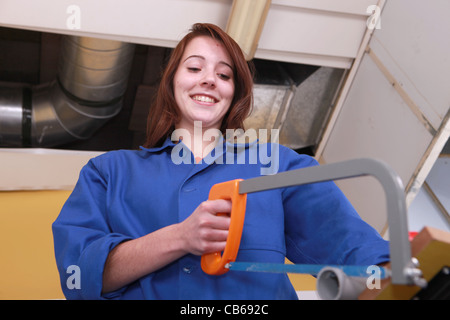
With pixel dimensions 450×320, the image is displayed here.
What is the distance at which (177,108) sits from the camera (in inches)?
52.2

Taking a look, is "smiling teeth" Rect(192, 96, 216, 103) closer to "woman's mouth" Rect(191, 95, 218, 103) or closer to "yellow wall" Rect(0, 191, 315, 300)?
"woman's mouth" Rect(191, 95, 218, 103)

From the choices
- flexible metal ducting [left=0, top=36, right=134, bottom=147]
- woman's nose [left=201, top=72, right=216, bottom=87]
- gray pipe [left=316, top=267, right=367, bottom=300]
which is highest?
flexible metal ducting [left=0, top=36, right=134, bottom=147]

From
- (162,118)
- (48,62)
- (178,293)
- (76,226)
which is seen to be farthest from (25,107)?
(178,293)

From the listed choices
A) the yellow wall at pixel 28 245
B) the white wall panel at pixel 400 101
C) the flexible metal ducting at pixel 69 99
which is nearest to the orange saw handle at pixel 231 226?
the yellow wall at pixel 28 245

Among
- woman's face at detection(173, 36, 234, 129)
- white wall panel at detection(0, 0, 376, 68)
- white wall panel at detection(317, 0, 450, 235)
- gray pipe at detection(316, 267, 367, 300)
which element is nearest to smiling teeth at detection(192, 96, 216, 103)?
woman's face at detection(173, 36, 234, 129)

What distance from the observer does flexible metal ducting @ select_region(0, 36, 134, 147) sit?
2123 millimetres

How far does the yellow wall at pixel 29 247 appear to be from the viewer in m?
1.77

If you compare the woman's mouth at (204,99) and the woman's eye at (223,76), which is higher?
the woman's eye at (223,76)

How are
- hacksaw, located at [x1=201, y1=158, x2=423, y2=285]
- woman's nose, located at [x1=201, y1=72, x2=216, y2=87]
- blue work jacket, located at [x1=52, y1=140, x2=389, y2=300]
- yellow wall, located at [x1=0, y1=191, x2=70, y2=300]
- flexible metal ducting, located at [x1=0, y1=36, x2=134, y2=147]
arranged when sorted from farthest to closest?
flexible metal ducting, located at [x1=0, y1=36, x2=134, y2=147], yellow wall, located at [x1=0, y1=191, x2=70, y2=300], woman's nose, located at [x1=201, y1=72, x2=216, y2=87], blue work jacket, located at [x1=52, y1=140, x2=389, y2=300], hacksaw, located at [x1=201, y1=158, x2=423, y2=285]

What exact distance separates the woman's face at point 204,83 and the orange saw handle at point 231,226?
327 mm

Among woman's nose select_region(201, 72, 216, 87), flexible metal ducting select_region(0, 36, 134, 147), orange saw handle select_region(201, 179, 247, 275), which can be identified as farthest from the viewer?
flexible metal ducting select_region(0, 36, 134, 147)

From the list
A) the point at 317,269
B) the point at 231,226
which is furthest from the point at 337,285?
the point at 231,226

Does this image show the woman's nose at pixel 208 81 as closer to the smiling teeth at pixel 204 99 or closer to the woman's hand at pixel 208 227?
A: the smiling teeth at pixel 204 99

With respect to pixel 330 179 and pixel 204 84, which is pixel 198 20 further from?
pixel 330 179
